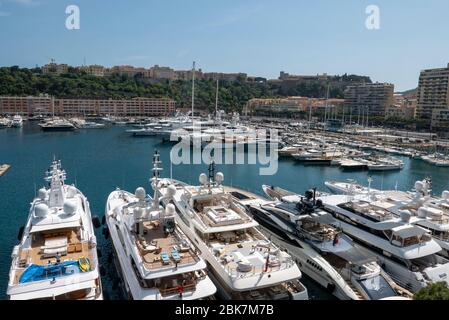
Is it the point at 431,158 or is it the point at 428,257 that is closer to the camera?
the point at 428,257

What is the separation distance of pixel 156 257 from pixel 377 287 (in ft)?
34.1

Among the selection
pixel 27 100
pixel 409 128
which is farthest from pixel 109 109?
pixel 409 128

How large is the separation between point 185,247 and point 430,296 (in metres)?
9.24

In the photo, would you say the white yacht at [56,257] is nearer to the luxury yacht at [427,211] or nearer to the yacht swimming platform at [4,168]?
the luxury yacht at [427,211]

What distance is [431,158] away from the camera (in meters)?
56.9

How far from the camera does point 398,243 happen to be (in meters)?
18.7

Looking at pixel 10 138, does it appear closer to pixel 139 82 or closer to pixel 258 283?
pixel 258 283

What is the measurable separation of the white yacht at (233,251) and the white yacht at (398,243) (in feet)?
21.1

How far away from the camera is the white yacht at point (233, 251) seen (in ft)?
47.3

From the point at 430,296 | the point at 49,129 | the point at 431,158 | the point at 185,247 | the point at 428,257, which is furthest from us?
the point at 49,129

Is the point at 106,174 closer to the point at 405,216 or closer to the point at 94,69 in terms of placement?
the point at 405,216

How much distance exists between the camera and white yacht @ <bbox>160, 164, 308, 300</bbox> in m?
14.4

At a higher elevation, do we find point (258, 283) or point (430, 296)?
point (430, 296)
